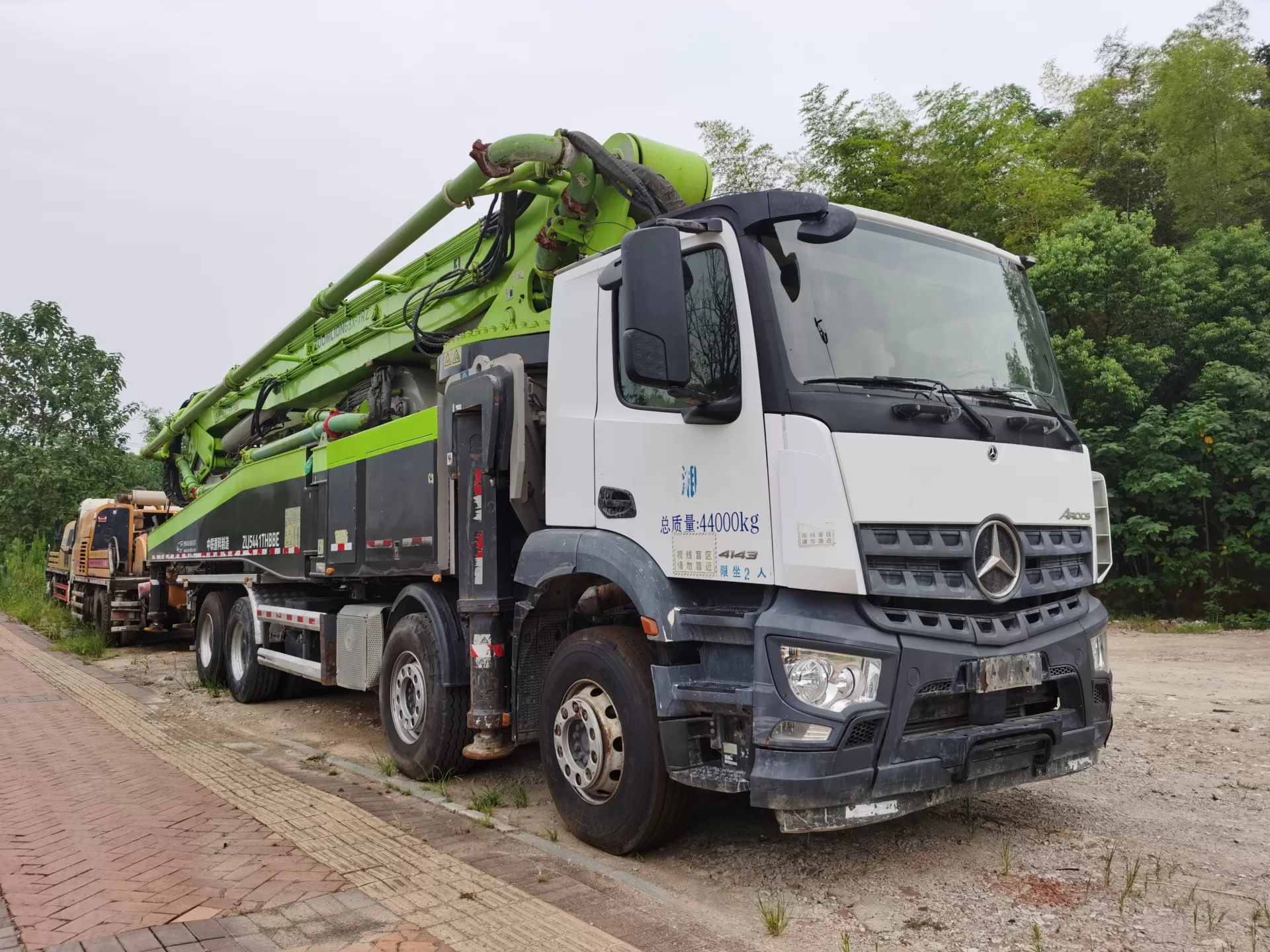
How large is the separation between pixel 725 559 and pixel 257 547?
6.50 metres

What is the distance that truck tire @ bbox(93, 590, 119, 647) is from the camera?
16.2 metres

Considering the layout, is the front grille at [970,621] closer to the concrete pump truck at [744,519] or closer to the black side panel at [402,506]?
the concrete pump truck at [744,519]

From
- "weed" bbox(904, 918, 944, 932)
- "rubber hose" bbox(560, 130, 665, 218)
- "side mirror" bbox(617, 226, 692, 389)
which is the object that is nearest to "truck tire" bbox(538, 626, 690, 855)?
"weed" bbox(904, 918, 944, 932)

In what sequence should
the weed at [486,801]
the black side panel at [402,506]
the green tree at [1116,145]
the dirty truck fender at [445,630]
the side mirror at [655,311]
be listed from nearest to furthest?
1. the side mirror at [655,311]
2. the weed at [486,801]
3. the dirty truck fender at [445,630]
4. the black side panel at [402,506]
5. the green tree at [1116,145]

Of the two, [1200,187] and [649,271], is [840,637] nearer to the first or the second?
[649,271]

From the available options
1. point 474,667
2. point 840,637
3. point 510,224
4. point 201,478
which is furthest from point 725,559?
point 201,478

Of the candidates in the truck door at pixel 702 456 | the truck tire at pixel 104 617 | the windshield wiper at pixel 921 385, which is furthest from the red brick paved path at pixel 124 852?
the truck tire at pixel 104 617

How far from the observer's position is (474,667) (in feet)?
17.6

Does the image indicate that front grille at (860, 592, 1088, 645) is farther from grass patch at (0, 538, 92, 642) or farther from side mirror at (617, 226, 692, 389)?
grass patch at (0, 538, 92, 642)

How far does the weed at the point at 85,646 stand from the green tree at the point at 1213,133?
23741 millimetres

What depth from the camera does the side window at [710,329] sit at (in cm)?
403

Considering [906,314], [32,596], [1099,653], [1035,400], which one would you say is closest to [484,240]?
[906,314]

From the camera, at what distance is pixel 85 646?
14945 millimetres

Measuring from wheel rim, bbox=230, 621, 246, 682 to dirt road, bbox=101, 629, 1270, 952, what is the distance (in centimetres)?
420
